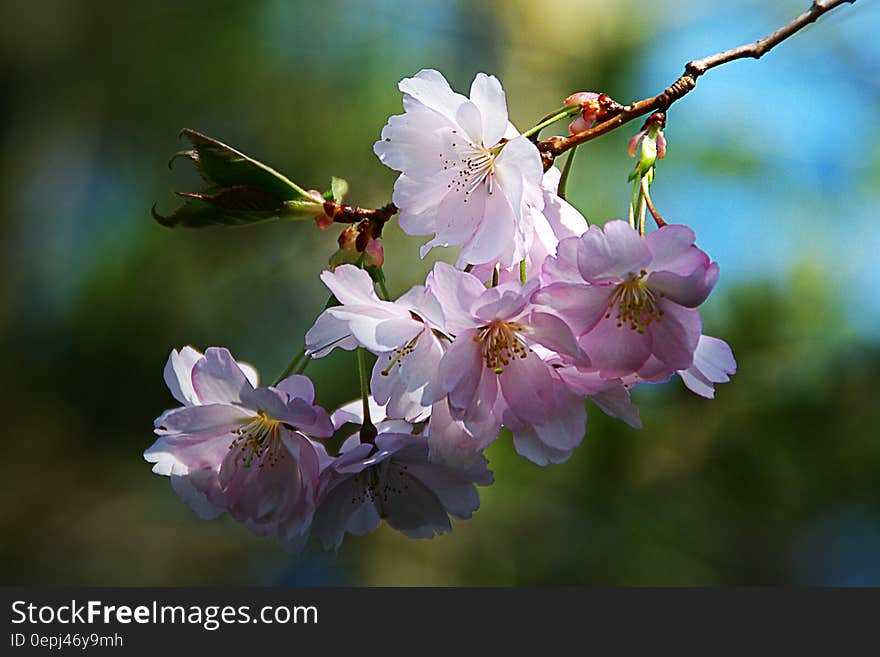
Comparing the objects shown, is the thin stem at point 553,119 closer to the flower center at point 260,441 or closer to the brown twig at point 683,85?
the brown twig at point 683,85

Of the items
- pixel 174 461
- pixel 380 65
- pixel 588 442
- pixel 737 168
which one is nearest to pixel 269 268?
pixel 380 65

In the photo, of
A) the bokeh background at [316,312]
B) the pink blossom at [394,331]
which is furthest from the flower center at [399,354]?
the bokeh background at [316,312]

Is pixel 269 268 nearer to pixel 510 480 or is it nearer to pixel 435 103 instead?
pixel 510 480

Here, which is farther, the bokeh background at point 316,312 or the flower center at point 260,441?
the bokeh background at point 316,312

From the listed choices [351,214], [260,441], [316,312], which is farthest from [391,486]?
[316,312]

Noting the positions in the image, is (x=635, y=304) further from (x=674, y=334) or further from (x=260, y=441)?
(x=260, y=441)

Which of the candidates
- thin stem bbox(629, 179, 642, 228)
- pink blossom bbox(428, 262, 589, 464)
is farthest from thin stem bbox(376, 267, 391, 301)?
thin stem bbox(629, 179, 642, 228)

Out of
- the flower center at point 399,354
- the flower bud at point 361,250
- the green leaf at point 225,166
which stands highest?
the green leaf at point 225,166
